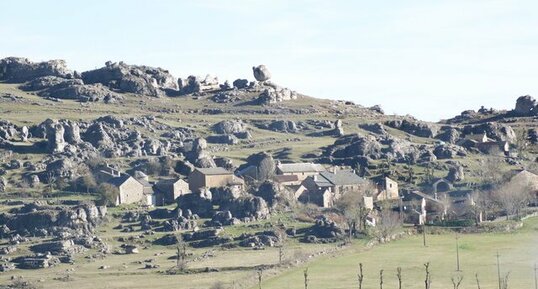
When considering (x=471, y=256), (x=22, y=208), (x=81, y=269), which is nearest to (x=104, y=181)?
(x=22, y=208)

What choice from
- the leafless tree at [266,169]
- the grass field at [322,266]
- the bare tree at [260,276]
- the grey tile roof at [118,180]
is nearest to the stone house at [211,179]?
the leafless tree at [266,169]

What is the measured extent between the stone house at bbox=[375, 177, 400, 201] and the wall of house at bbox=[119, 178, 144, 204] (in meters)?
33.2

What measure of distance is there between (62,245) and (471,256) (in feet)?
141

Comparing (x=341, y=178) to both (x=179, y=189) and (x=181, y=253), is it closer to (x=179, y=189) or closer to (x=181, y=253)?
(x=179, y=189)

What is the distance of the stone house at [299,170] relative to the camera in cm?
17725

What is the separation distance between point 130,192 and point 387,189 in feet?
121

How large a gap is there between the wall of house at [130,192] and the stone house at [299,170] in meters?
25.8

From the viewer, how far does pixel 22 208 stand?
14550 centimetres

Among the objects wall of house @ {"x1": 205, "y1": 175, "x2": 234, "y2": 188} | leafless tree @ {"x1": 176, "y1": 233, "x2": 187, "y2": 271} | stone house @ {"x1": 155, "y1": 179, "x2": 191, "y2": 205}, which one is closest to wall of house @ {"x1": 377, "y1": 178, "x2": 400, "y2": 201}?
wall of house @ {"x1": 205, "y1": 175, "x2": 234, "y2": 188}

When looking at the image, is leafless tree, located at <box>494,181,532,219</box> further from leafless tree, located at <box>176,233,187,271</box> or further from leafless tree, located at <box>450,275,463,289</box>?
leafless tree, located at <box>176,233,187,271</box>

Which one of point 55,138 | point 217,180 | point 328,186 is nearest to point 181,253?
point 217,180

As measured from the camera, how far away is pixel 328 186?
168 metres

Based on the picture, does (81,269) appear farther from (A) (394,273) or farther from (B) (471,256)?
(B) (471,256)

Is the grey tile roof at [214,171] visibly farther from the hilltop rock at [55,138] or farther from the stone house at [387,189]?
the hilltop rock at [55,138]
